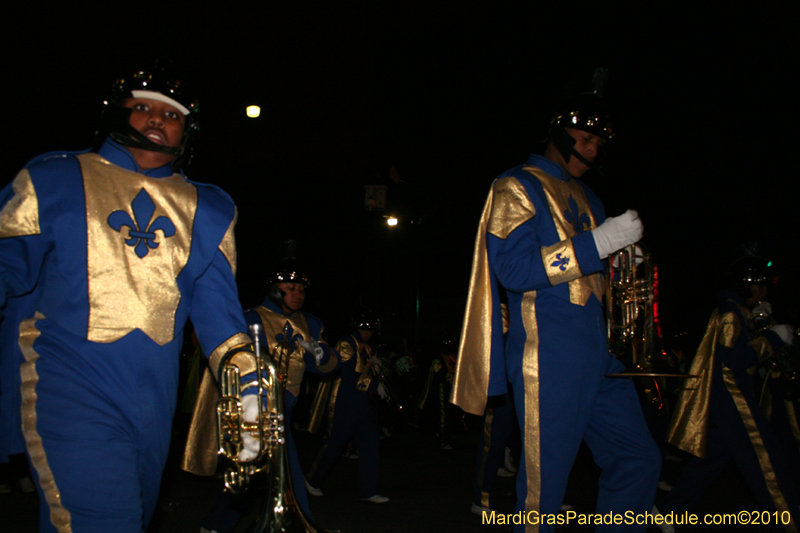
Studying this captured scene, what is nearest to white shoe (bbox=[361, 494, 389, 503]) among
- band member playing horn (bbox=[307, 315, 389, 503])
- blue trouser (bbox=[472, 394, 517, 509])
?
band member playing horn (bbox=[307, 315, 389, 503])

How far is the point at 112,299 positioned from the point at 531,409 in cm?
179

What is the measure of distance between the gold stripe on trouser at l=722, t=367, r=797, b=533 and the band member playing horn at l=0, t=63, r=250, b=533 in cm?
393

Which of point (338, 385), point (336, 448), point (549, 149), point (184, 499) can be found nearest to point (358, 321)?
point (338, 385)

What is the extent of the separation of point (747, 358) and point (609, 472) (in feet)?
8.72

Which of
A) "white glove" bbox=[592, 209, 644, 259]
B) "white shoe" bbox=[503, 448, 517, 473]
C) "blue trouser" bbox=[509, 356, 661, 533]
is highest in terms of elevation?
"white glove" bbox=[592, 209, 644, 259]

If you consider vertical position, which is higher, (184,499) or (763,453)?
(763,453)

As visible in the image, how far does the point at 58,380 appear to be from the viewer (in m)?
2.01

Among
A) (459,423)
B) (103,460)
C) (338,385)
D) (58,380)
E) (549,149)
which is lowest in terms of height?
(459,423)

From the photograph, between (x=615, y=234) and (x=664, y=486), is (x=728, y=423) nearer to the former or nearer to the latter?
(x=615, y=234)

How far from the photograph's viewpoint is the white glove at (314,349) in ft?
18.9

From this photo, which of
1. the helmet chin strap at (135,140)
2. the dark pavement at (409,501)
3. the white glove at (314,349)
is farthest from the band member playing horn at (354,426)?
the helmet chin strap at (135,140)

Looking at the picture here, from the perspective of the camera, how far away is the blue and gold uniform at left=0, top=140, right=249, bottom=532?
195cm

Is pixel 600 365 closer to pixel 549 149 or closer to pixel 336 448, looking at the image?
pixel 549 149

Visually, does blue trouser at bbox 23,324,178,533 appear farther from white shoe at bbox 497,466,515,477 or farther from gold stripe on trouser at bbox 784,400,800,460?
white shoe at bbox 497,466,515,477
